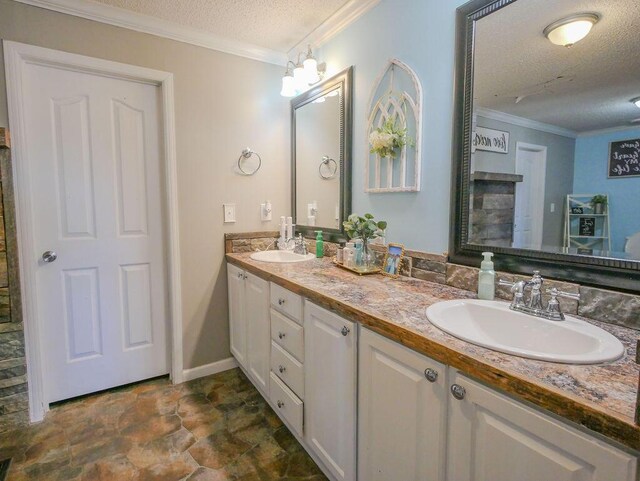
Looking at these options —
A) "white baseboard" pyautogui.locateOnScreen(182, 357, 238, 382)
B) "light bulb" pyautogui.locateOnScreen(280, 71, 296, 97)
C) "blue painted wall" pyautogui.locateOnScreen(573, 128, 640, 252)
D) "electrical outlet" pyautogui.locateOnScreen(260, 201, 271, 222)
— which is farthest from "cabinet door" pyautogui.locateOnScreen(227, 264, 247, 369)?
"blue painted wall" pyautogui.locateOnScreen(573, 128, 640, 252)

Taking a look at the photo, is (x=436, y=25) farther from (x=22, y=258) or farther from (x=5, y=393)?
(x=5, y=393)

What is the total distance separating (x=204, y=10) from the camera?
1923mm

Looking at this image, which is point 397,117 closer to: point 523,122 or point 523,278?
point 523,122

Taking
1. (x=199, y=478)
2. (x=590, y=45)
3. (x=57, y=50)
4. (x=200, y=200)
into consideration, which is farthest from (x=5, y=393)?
(x=590, y=45)

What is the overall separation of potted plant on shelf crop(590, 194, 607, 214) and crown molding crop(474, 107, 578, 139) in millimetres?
213

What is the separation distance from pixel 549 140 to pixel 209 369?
93.6 inches

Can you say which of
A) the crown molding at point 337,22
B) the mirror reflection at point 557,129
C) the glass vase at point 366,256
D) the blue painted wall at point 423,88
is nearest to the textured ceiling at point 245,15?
the crown molding at point 337,22

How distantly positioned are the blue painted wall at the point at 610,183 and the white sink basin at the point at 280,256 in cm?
146

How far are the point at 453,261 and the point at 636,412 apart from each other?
942mm

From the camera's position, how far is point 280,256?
2383 millimetres

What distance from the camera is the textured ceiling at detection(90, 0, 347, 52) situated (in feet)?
6.11

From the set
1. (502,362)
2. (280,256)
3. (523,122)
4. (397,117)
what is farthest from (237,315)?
(523,122)

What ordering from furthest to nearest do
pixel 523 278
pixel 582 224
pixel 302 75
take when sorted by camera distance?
pixel 302 75, pixel 523 278, pixel 582 224

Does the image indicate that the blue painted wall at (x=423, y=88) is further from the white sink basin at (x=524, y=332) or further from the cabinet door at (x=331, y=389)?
the cabinet door at (x=331, y=389)
